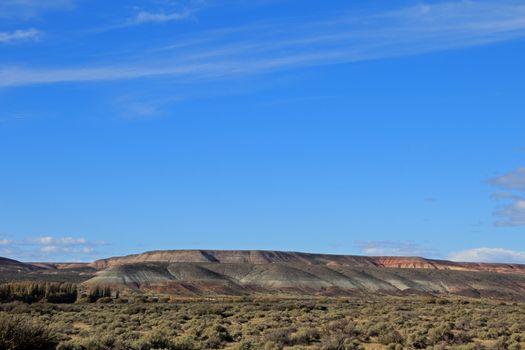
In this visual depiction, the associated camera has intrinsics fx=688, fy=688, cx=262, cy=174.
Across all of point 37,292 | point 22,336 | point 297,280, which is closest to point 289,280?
point 297,280

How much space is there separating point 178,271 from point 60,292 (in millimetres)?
59088

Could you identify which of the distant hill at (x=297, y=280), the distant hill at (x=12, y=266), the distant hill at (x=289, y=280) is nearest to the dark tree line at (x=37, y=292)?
the distant hill at (x=289, y=280)

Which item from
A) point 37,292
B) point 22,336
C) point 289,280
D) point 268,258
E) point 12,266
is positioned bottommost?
point 22,336

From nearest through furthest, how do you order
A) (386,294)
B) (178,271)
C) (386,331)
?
1. (386,331)
2. (386,294)
3. (178,271)

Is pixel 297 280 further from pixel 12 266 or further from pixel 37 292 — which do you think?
pixel 12 266

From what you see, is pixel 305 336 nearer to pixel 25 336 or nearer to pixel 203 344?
pixel 203 344

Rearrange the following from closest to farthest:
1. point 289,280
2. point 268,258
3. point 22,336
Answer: point 22,336 < point 289,280 < point 268,258

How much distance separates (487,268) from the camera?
197875 mm

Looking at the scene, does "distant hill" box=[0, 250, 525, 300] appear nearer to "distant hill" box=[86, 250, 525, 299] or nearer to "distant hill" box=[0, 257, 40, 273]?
"distant hill" box=[86, 250, 525, 299]

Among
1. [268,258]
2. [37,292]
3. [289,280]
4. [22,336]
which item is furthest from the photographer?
[268,258]

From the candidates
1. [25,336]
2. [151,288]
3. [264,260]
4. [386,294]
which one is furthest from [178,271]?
[25,336]

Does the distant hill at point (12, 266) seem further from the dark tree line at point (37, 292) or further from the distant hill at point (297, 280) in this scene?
the dark tree line at point (37, 292)

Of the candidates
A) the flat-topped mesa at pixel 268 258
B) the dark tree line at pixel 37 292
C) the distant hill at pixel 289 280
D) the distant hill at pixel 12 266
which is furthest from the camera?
the flat-topped mesa at pixel 268 258

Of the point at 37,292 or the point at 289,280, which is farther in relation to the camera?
the point at 289,280
